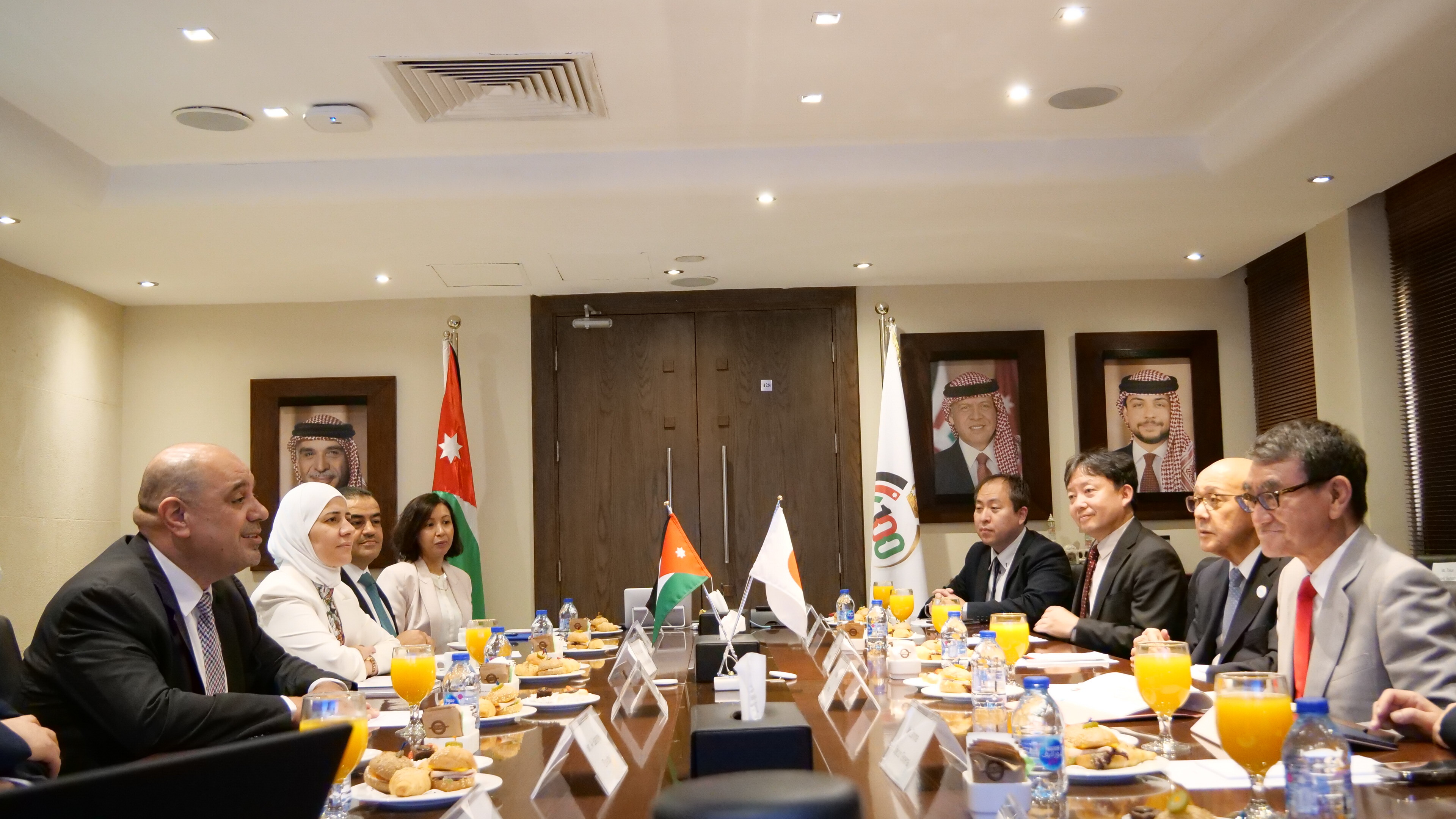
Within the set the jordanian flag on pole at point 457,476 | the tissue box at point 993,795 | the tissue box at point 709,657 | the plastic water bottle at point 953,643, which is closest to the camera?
the tissue box at point 993,795

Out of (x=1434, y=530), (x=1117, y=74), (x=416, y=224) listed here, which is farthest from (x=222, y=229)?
(x=1434, y=530)

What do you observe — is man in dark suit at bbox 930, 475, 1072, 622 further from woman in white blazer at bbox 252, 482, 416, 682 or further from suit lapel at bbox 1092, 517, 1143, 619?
woman in white blazer at bbox 252, 482, 416, 682

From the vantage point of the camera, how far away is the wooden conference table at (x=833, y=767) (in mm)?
1548

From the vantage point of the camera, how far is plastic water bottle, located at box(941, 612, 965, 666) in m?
3.11

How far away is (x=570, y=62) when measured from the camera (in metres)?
4.34

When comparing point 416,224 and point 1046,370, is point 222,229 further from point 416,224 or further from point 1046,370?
point 1046,370

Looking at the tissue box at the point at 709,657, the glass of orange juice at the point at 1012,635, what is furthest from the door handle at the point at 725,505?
the glass of orange juice at the point at 1012,635

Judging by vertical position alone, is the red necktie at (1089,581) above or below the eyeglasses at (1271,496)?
below

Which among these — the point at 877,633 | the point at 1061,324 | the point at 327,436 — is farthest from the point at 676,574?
the point at 1061,324

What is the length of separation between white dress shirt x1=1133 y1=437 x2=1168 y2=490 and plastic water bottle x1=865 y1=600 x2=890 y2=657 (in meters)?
3.62

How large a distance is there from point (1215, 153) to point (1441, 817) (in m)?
4.35

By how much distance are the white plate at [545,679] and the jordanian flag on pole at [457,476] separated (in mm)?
3759

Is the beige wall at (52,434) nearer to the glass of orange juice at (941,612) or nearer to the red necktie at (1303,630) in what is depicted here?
the glass of orange juice at (941,612)

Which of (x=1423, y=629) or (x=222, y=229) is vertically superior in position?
(x=222, y=229)
